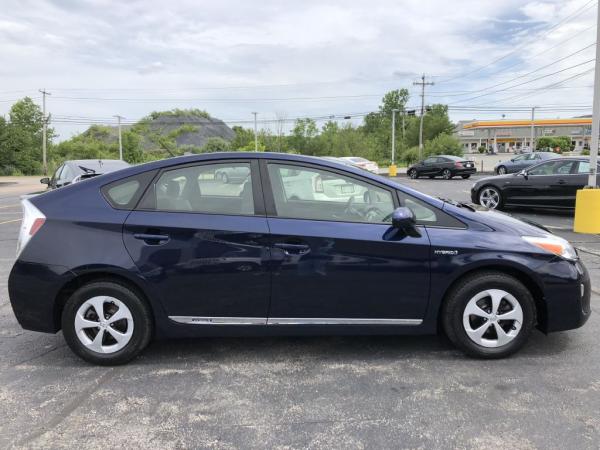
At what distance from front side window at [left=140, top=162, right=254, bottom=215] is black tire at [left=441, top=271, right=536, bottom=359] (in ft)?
5.18

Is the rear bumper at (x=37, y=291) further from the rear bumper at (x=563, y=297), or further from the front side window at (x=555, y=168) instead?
the front side window at (x=555, y=168)

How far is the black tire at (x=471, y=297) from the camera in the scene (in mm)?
3518

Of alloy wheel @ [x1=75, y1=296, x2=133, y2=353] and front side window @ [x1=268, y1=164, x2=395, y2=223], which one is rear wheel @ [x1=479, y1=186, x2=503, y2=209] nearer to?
front side window @ [x1=268, y1=164, x2=395, y2=223]

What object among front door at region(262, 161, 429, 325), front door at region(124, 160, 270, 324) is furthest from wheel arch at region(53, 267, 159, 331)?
front door at region(262, 161, 429, 325)

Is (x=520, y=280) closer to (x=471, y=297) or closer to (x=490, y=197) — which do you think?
(x=471, y=297)

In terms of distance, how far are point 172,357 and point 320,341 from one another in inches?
46.1

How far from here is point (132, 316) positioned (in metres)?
3.54

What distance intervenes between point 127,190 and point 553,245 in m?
3.11

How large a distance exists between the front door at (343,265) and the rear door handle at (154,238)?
0.75m

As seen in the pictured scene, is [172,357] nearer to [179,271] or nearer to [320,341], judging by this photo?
[179,271]

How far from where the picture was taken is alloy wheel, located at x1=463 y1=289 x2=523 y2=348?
354 centimetres

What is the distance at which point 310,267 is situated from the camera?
3461 mm

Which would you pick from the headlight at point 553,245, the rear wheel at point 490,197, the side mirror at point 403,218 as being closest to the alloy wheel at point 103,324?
the side mirror at point 403,218

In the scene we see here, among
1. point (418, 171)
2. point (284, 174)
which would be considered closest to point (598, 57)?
point (284, 174)
